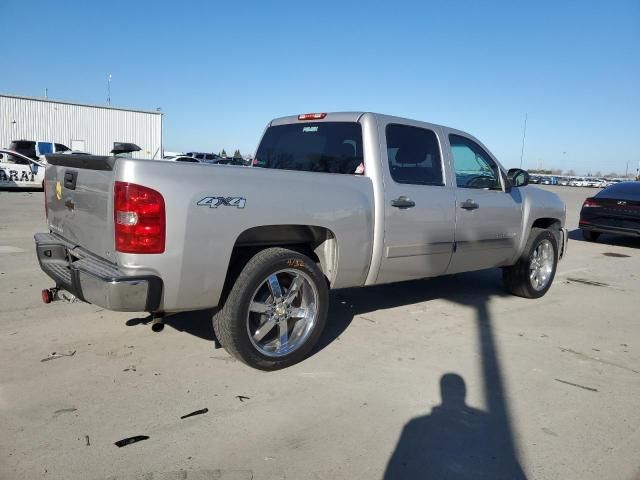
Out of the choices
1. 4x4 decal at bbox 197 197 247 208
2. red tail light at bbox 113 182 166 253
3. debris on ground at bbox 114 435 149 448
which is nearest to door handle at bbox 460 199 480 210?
4x4 decal at bbox 197 197 247 208

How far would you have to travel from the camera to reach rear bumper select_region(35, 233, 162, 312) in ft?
10.1

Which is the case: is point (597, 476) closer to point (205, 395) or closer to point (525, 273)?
point (205, 395)

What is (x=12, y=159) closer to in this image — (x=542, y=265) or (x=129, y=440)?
(x=542, y=265)

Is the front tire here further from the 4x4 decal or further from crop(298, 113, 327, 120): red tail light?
crop(298, 113, 327, 120): red tail light

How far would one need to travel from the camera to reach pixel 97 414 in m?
3.09

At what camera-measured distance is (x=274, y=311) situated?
3844 mm

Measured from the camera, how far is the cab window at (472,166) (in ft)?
17.1

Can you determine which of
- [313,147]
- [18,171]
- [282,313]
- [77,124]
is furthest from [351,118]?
[77,124]

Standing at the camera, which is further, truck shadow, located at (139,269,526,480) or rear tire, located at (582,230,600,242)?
rear tire, located at (582,230,600,242)

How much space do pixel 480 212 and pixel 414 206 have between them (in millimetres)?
1122

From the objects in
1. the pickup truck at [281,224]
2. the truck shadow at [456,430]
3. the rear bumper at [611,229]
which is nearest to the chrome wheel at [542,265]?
the pickup truck at [281,224]

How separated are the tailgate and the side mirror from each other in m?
4.36

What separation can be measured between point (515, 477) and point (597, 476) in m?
0.44

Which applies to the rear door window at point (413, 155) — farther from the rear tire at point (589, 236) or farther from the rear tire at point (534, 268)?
the rear tire at point (589, 236)
